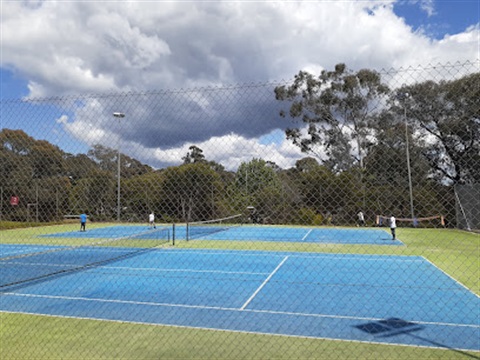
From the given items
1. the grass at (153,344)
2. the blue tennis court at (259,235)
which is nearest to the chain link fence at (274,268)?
the grass at (153,344)

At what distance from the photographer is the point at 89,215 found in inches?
353

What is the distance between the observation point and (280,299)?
9359 millimetres

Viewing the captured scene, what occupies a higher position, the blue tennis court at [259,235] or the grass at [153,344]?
the blue tennis court at [259,235]

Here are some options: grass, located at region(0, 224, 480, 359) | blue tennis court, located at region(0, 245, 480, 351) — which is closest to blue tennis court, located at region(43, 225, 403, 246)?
blue tennis court, located at region(0, 245, 480, 351)

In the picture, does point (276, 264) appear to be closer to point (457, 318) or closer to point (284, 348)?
point (457, 318)

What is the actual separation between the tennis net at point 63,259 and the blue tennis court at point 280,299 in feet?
2.12

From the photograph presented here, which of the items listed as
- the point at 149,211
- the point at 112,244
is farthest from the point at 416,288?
the point at 112,244

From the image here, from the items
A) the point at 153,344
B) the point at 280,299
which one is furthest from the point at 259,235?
the point at 153,344

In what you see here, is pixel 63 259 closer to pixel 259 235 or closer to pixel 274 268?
pixel 274 268

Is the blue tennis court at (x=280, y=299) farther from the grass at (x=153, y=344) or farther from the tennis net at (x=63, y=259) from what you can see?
the tennis net at (x=63, y=259)

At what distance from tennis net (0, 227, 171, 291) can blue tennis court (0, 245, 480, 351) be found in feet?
2.12

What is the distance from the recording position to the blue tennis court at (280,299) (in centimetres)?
721

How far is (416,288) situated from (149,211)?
6746 millimetres

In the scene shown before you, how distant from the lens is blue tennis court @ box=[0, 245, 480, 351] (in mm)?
7215
